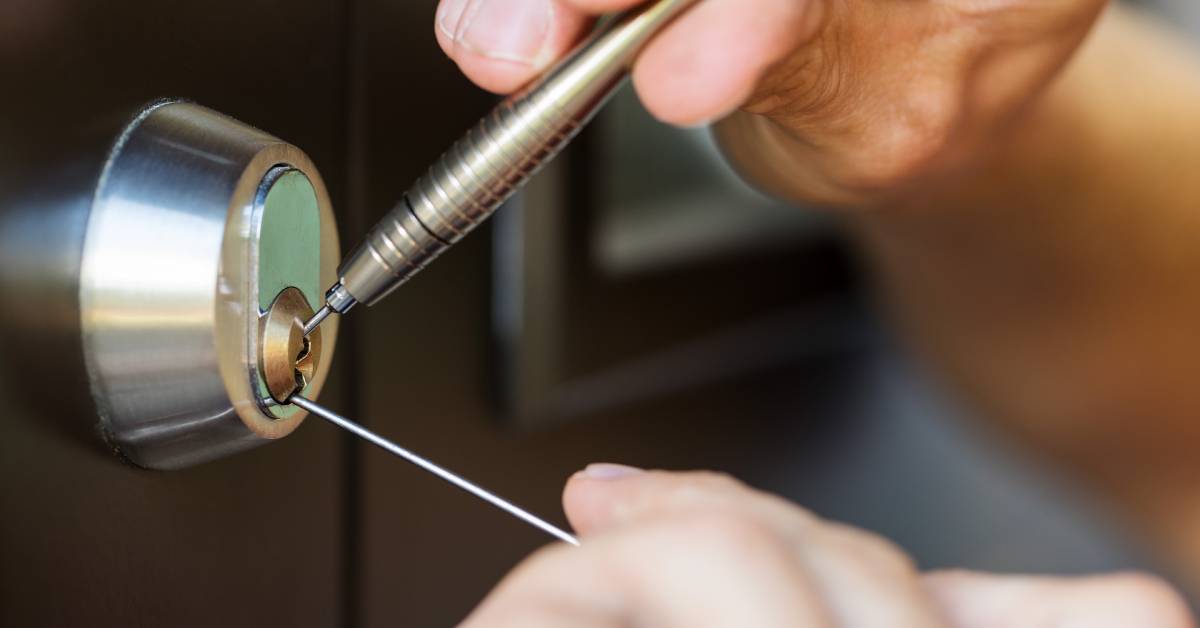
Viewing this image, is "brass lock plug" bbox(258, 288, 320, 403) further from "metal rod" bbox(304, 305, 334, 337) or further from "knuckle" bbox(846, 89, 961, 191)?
"knuckle" bbox(846, 89, 961, 191)

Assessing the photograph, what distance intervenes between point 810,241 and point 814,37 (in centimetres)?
31

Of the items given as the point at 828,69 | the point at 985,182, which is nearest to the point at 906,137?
the point at 828,69

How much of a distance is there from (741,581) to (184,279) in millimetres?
75

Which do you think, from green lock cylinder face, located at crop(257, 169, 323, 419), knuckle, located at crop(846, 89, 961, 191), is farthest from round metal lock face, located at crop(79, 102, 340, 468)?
knuckle, located at crop(846, 89, 961, 191)

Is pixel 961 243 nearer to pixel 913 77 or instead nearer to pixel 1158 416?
pixel 1158 416

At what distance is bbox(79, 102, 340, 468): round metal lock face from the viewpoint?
0.45 feet

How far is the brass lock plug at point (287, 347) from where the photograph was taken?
15 cm

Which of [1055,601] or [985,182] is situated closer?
[1055,601]

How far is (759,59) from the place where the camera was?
0.46 feet

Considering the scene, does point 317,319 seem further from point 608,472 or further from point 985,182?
point 985,182

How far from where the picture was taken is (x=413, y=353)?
0.80 ft

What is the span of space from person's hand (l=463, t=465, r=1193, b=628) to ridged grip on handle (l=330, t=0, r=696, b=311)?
4cm

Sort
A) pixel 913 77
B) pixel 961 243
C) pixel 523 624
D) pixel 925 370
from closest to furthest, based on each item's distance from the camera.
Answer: pixel 523 624, pixel 913 77, pixel 961 243, pixel 925 370

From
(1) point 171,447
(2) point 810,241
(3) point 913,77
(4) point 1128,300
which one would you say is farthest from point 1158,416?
(1) point 171,447
